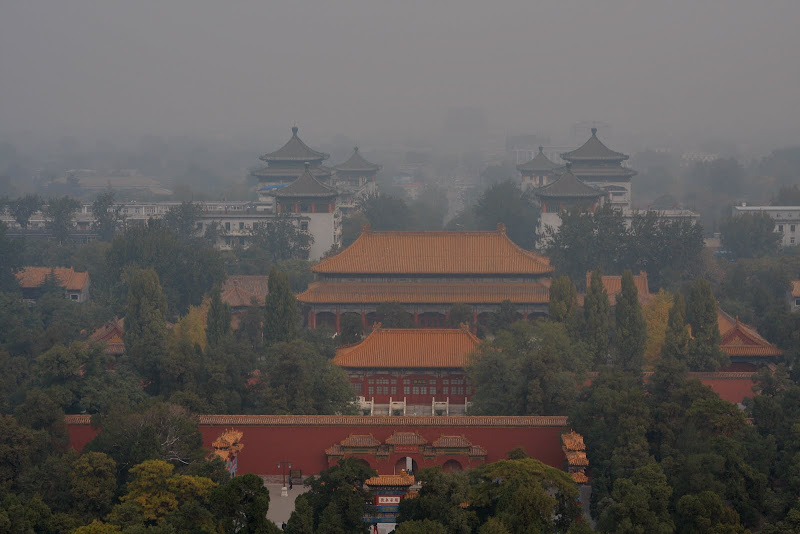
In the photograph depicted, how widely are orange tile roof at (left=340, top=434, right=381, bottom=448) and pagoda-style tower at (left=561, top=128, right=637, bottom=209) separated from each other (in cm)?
4153

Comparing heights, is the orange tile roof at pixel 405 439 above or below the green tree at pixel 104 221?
above

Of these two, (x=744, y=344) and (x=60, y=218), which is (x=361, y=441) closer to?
(x=744, y=344)

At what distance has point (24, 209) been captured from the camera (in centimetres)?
6288

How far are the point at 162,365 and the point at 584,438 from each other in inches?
372

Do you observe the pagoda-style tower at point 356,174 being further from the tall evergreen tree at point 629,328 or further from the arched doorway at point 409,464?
the arched doorway at point 409,464

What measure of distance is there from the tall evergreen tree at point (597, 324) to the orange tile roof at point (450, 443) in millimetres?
8062

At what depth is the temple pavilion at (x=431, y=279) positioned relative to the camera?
42750 mm

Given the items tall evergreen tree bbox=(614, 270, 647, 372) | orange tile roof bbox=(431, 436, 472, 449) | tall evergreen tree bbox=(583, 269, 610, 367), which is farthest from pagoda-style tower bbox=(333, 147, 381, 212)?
orange tile roof bbox=(431, 436, 472, 449)

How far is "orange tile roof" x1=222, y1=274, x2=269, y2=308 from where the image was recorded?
44.2m

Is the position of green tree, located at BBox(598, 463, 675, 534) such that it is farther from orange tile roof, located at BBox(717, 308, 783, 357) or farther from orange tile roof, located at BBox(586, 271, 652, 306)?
orange tile roof, located at BBox(586, 271, 652, 306)

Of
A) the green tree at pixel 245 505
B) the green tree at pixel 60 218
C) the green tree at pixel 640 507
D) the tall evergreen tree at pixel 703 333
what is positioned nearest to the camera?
the green tree at pixel 245 505

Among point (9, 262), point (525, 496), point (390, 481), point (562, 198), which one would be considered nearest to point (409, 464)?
point (390, 481)

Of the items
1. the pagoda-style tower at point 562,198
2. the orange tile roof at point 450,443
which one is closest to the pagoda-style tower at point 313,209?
the pagoda-style tower at point 562,198

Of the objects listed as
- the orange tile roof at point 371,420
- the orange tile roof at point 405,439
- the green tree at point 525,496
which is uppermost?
the green tree at point 525,496
